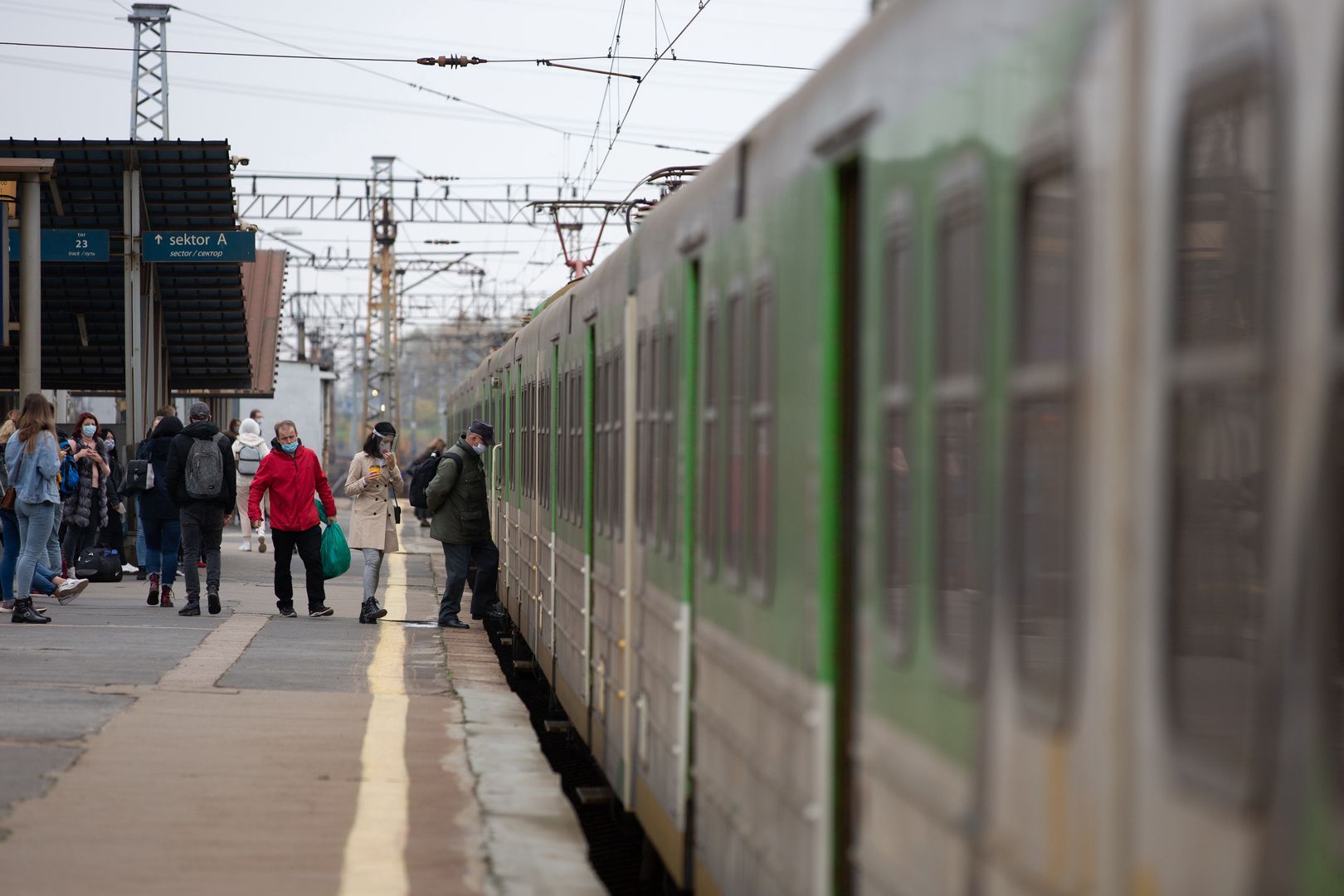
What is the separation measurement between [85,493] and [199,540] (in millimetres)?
2175

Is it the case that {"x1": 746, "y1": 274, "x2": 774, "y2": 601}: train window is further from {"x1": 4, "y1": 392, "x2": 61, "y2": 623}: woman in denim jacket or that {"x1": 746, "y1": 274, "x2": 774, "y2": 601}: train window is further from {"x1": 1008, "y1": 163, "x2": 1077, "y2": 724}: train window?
{"x1": 4, "y1": 392, "x2": 61, "y2": 623}: woman in denim jacket

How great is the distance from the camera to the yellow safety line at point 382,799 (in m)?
6.22

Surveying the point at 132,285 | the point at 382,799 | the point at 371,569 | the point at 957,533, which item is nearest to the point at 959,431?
the point at 957,533

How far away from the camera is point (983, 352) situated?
3041mm

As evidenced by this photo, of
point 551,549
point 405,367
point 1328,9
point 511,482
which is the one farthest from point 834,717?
point 405,367

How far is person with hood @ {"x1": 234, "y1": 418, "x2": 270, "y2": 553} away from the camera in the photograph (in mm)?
21703

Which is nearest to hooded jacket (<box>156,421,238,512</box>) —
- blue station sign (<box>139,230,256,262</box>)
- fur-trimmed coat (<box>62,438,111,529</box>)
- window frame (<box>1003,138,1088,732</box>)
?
Answer: fur-trimmed coat (<box>62,438,111,529</box>)

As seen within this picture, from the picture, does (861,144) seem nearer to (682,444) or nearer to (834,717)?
(834,717)

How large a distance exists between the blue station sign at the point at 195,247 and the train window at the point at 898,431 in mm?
17513

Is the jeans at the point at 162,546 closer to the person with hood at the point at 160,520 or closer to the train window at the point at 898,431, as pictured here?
the person with hood at the point at 160,520

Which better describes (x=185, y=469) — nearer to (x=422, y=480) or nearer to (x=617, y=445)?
(x=422, y=480)

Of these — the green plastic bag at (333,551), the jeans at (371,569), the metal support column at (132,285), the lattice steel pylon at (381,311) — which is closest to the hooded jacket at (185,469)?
the green plastic bag at (333,551)

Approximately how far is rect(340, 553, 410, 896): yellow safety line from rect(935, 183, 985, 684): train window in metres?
3.30

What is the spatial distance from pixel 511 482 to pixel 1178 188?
13538 millimetres
